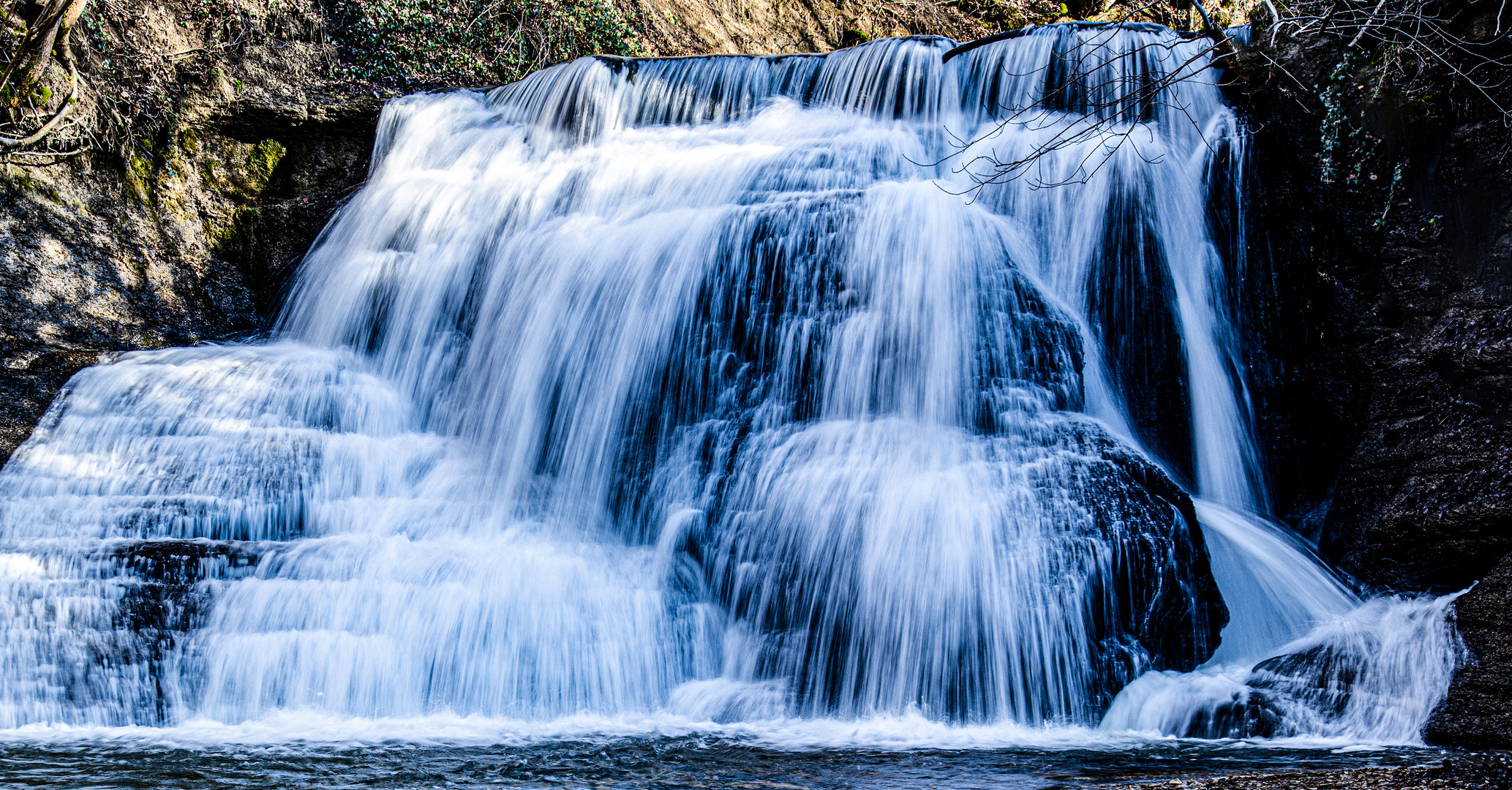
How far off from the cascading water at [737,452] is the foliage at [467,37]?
45.8 inches

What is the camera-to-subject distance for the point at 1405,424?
5480 millimetres

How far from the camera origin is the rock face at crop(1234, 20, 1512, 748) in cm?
503

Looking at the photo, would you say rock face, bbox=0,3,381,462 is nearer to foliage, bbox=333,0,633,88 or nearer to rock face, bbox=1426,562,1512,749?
foliage, bbox=333,0,633,88

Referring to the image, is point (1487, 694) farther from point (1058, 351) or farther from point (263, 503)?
point (263, 503)

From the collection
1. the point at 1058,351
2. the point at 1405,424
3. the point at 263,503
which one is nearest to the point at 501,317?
the point at 263,503

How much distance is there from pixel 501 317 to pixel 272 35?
14.6ft

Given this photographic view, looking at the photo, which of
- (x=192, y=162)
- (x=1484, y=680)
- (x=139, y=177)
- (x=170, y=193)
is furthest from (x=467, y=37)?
(x=1484, y=680)

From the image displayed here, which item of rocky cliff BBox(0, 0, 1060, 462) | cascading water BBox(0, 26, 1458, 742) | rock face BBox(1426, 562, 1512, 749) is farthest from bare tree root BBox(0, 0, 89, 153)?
rock face BBox(1426, 562, 1512, 749)

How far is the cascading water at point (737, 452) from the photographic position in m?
4.48

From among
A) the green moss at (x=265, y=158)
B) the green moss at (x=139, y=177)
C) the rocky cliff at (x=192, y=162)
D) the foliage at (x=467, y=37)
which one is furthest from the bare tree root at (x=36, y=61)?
the foliage at (x=467, y=37)

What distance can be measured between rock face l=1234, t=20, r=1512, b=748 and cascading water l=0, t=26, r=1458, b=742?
0.30m

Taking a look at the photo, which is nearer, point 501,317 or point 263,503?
point 263,503

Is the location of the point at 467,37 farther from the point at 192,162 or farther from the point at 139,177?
the point at 139,177

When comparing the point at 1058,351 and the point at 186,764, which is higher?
the point at 1058,351
